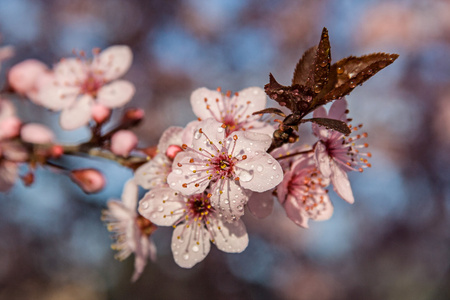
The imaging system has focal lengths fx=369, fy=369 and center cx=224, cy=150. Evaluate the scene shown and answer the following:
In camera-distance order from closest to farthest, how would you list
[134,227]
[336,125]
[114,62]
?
[336,125]
[134,227]
[114,62]

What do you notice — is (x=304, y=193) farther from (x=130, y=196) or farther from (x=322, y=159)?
(x=130, y=196)

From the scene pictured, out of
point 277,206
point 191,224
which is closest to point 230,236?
point 191,224

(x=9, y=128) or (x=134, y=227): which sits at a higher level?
(x=9, y=128)

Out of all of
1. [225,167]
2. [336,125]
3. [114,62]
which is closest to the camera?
Result: [336,125]

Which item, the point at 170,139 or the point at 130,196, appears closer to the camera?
the point at 170,139

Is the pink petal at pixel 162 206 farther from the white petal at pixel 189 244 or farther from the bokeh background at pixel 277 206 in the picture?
the bokeh background at pixel 277 206

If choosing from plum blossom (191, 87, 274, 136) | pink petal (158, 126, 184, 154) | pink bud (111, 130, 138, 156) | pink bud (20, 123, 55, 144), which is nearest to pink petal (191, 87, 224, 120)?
plum blossom (191, 87, 274, 136)

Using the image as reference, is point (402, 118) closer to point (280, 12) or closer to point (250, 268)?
point (280, 12)

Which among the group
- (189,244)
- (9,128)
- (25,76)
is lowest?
(189,244)
